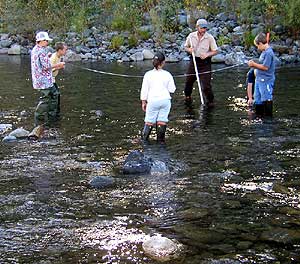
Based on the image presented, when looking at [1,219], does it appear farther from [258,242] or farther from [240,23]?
[240,23]

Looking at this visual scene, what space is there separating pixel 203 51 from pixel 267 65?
254cm

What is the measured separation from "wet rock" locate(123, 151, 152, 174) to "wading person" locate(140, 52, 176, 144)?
71.3 inches

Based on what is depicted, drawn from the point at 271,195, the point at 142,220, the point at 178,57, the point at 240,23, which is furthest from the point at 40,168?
the point at 240,23

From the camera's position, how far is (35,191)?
7422 millimetres

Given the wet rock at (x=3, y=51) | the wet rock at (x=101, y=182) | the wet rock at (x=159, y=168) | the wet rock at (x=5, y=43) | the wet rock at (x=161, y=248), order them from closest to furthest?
the wet rock at (x=161, y=248)
the wet rock at (x=101, y=182)
the wet rock at (x=159, y=168)
the wet rock at (x=3, y=51)
the wet rock at (x=5, y=43)

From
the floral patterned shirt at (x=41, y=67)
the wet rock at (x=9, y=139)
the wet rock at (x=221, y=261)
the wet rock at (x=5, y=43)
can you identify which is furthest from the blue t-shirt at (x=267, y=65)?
the wet rock at (x=5, y=43)

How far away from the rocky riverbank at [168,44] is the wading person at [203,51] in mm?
9718

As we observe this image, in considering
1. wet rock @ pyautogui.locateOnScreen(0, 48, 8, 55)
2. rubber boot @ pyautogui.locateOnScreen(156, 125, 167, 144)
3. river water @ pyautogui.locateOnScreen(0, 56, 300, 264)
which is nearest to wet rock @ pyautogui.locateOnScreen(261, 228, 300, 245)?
river water @ pyautogui.locateOnScreen(0, 56, 300, 264)

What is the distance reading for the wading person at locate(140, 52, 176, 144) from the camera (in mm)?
9953

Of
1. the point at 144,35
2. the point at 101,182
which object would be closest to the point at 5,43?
the point at 144,35

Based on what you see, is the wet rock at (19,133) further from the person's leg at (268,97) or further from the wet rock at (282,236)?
the wet rock at (282,236)

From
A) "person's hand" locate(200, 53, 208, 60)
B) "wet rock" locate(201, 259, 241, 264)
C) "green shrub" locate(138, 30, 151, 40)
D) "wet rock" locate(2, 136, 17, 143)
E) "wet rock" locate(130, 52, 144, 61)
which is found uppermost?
"green shrub" locate(138, 30, 151, 40)

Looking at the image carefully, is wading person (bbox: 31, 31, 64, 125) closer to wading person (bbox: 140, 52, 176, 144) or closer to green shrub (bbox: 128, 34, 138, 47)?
wading person (bbox: 140, 52, 176, 144)

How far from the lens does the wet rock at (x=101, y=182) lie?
7.56 m
